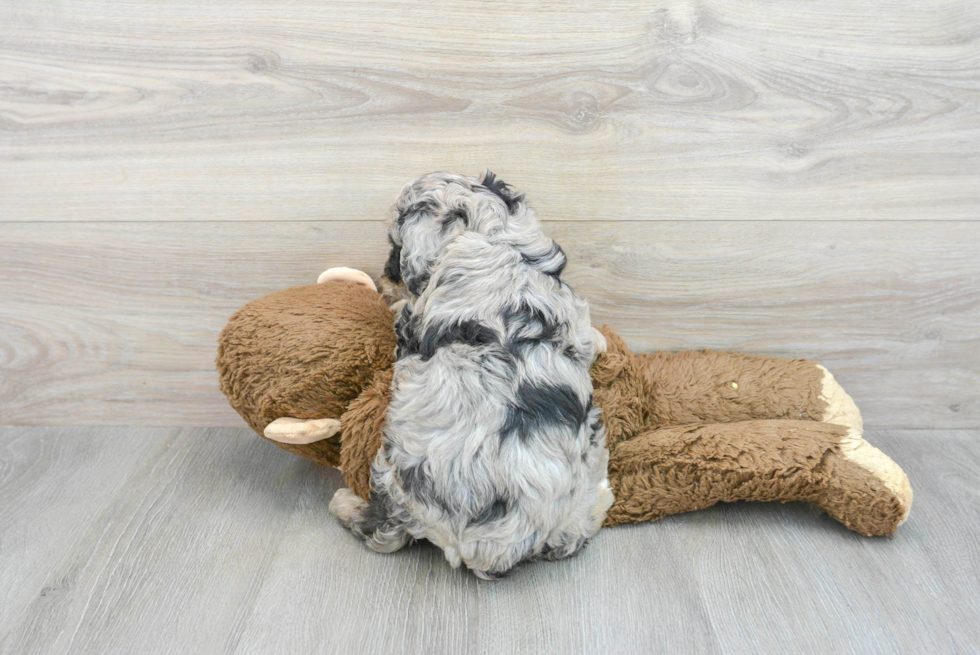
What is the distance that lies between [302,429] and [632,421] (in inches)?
25.3

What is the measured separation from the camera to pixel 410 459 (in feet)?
3.86

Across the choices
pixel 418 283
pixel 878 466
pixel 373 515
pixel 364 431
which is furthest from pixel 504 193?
pixel 878 466

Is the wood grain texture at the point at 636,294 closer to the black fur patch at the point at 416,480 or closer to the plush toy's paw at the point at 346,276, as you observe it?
the plush toy's paw at the point at 346,276

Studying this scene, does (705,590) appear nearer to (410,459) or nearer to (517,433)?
(517,433)

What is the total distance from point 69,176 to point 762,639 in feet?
5.45

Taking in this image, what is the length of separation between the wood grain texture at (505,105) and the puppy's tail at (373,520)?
62 cm

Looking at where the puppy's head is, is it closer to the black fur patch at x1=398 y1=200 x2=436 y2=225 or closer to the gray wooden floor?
the black fur patch at x1=398 y1=200 x2=436 y2=225

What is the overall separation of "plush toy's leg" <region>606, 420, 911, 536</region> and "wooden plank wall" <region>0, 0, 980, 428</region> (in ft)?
1.13

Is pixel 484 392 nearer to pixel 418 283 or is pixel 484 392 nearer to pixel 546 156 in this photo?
pixel 418 283

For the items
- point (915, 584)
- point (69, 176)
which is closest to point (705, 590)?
point (915, 584)

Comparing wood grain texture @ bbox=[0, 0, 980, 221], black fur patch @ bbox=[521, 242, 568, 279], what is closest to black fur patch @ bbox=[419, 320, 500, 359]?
black fur patch @ bbox=[521, 242, 568, 279]

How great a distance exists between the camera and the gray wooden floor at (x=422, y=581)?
1.13 metres

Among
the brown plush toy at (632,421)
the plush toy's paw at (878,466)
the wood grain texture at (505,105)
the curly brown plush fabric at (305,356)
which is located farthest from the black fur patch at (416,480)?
the plush toy's paw at (878,466)

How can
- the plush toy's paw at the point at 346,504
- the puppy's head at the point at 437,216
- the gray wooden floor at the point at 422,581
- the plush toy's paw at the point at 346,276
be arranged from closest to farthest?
the gray wooden floor at the point at 422,581 → the puppy's head at the point at 437,216 → the plush toy's paw at the point at 346,504 → the plush toy's paw at the point at 346,276
